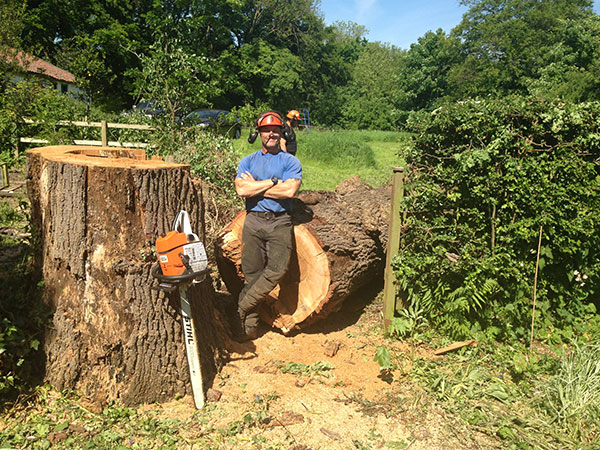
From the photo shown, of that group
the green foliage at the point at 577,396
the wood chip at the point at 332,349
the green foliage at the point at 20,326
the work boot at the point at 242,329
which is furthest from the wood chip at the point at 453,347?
the green foliage at the point at 20,326

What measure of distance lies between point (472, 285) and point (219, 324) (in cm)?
222

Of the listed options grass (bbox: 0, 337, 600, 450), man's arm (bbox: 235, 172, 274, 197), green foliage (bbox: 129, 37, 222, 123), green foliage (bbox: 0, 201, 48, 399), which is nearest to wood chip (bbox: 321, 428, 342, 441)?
grass (bbox: 0, 337, 600, 450)

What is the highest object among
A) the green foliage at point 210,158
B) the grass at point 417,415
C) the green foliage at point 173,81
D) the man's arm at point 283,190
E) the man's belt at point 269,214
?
the green foliage at point 173,81

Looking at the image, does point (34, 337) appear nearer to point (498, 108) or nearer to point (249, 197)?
point (249, 197)

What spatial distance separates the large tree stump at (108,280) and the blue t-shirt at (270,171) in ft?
2.83

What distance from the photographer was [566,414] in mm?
2900

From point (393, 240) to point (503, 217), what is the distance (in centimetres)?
96

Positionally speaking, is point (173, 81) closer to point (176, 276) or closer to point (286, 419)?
point (176, 276)

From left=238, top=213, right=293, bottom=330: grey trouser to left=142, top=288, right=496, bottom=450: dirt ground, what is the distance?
511 mm

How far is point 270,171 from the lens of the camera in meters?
3.79

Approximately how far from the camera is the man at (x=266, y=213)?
3.72m

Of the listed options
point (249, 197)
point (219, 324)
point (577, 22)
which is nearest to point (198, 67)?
point (249, 197)

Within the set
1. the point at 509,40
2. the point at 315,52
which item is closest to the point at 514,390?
the point at 509,40

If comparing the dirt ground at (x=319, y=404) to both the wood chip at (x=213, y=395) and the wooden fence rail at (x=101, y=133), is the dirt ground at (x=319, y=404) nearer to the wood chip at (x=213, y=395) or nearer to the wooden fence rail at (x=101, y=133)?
the wood chip at (x=213, y=395)
